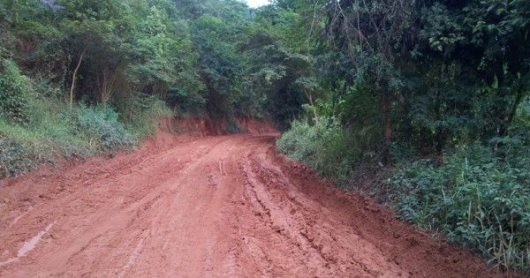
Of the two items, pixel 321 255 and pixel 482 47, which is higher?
pixel 482 47

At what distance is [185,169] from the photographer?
1029 centimetres

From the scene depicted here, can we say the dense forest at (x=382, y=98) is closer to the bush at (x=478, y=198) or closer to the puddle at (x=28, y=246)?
the bush at (x=478, y=198)

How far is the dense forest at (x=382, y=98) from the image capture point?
565 centimetres

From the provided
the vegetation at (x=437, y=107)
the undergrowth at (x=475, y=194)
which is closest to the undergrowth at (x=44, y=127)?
the vegetation at (x=437, y=107)

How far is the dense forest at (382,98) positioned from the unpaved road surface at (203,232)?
58 cm

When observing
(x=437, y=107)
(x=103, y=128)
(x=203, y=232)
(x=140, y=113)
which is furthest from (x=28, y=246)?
(x=140, y=113)

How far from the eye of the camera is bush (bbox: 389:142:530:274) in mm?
4547

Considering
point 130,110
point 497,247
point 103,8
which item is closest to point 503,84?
point 497,247

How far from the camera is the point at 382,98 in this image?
8367 millimetres

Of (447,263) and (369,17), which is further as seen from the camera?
(369,17)

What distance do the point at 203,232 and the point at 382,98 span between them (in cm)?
481

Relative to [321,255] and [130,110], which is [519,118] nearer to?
[321,255]

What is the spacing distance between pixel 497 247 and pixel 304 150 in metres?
8.13

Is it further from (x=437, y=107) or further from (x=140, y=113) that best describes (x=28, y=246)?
(x=140, y=113)
